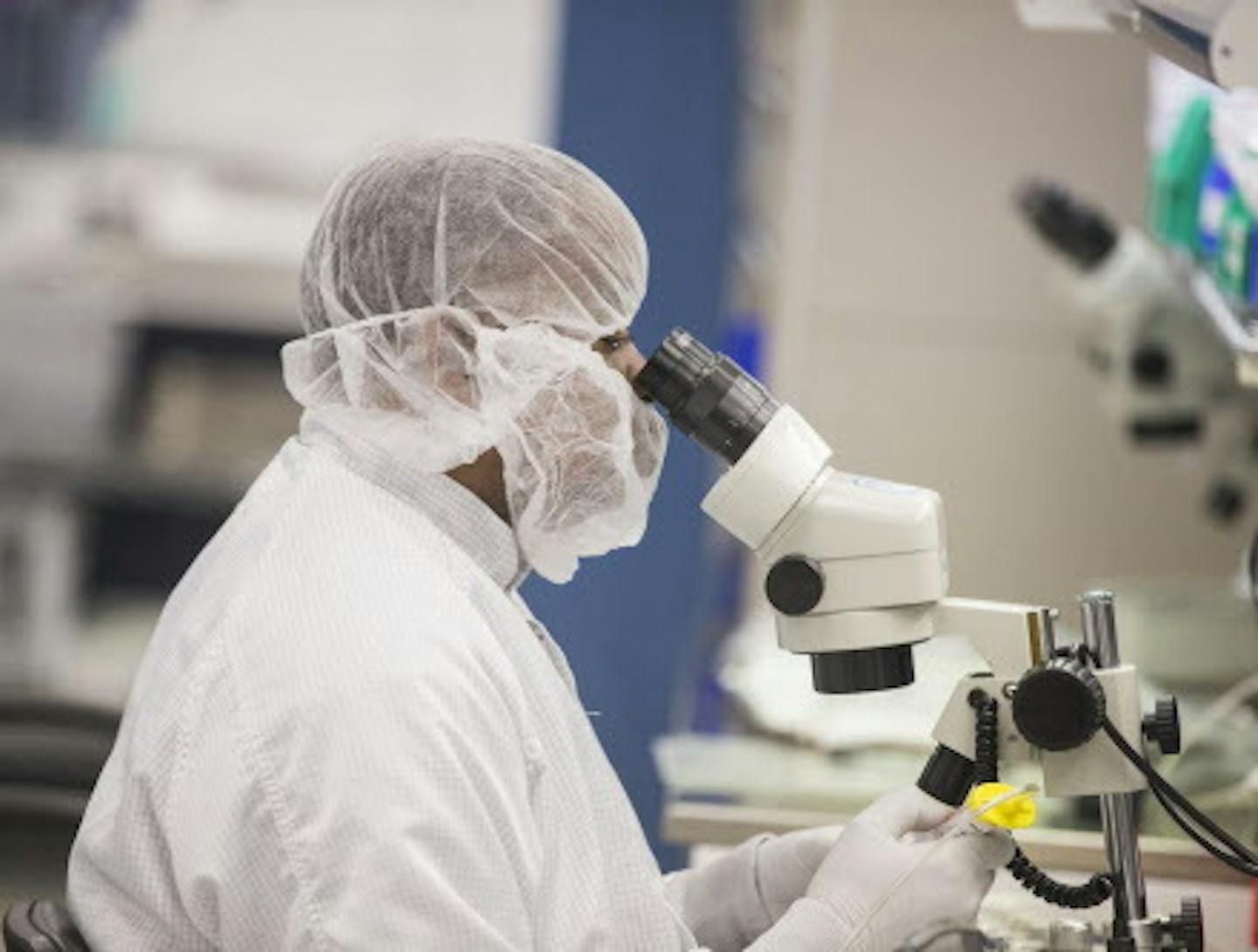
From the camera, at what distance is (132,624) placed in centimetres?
706

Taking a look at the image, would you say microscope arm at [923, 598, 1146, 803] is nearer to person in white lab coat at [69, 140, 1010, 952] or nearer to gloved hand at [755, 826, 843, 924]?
person in white lab coat at [69, 140, 1010, 952]

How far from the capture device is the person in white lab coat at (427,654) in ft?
5.32

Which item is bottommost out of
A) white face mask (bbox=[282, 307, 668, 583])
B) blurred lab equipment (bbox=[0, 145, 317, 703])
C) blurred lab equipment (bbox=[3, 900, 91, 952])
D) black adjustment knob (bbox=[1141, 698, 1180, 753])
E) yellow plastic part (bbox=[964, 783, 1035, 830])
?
blurred lab equipment (bbox=[0, 145, 317, 703])

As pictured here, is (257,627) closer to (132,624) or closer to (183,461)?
(183,461)

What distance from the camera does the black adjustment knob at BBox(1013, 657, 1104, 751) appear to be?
5.46 ft

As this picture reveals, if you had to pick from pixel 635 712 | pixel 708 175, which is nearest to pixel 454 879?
pixel 635 712

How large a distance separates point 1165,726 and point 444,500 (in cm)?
57

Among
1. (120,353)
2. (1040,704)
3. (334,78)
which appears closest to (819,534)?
(1040,704)

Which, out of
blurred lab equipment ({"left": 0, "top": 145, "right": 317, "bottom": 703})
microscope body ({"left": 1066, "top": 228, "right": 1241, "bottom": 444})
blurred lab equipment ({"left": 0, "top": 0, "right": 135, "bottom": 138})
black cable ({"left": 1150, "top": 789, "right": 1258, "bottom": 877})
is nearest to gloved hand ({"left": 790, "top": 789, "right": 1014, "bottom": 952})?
black cable ({"left": 1150, "top": 789, "right": 1258, "bottom": 877})

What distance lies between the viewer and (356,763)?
1.61m

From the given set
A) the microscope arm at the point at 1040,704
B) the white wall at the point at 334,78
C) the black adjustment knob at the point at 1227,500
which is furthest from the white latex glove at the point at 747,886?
the white wall at the point at 334,78

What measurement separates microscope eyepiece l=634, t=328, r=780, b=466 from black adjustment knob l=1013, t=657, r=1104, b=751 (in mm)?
274

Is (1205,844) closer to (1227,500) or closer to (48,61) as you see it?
(1227,500)

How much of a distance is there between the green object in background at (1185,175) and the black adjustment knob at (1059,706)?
1.37m
